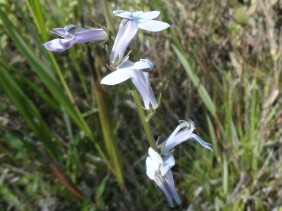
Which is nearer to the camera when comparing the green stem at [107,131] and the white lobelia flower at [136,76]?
the white lobelia flower at [136,76]

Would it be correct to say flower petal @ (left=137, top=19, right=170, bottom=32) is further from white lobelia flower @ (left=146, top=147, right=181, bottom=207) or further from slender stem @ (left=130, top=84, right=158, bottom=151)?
white lobelia flower @ (left=146, top=147, right=181, bottom=207)

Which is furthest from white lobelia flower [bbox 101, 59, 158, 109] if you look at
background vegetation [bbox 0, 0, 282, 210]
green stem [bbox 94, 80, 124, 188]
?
background vegetation [bbox 0, 0, 282, 210]

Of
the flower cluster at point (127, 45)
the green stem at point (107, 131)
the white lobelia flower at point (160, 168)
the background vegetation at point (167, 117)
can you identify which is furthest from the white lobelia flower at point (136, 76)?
the background vegetation at point (167, 117)

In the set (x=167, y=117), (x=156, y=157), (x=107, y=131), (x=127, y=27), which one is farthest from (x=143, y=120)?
(x=167, y=117)

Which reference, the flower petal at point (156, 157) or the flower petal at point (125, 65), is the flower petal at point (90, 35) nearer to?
the flower petal at point (125, 65)

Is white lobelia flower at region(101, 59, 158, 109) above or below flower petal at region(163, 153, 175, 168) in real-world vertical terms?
above

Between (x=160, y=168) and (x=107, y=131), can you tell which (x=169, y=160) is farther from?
(x=107, y=131)

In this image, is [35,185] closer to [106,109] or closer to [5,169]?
[5,169]
